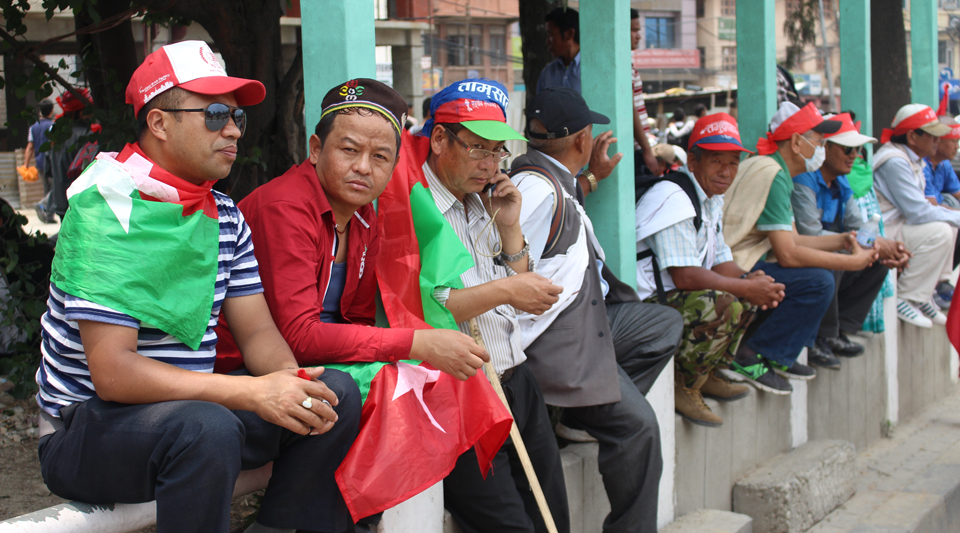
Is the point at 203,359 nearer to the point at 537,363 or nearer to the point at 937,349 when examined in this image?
the point at 537,363

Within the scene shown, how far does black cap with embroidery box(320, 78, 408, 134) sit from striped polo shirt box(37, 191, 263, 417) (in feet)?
1.50

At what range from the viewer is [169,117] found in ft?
6.72

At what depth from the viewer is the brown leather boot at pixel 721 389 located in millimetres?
4457

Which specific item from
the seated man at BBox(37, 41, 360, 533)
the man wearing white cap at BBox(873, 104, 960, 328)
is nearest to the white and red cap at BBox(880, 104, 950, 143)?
the man wearing white cap at BBox(873, 104, 960, 328)

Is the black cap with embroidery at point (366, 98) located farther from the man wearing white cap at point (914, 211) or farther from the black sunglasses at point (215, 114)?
the man wearing white cap at point (914, 211)

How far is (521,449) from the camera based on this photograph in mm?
2680

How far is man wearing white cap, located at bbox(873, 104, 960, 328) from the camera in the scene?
6.38m

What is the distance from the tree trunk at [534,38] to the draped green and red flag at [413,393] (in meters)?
3.46

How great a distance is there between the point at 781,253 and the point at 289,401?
3.53m

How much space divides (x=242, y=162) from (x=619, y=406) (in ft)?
6.88

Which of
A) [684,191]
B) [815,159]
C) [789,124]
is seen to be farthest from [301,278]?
[815,159]

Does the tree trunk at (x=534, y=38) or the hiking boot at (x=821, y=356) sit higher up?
the tree trunk at (x=534, y=38)

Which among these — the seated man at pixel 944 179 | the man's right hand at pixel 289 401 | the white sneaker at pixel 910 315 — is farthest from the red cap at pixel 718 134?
the seated man at pixel 944 179

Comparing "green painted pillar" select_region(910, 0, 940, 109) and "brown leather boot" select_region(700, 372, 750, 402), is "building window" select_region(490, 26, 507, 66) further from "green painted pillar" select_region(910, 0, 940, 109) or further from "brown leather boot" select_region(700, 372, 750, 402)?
"brown leather boot" select_region(700, 372, 750, 402)
